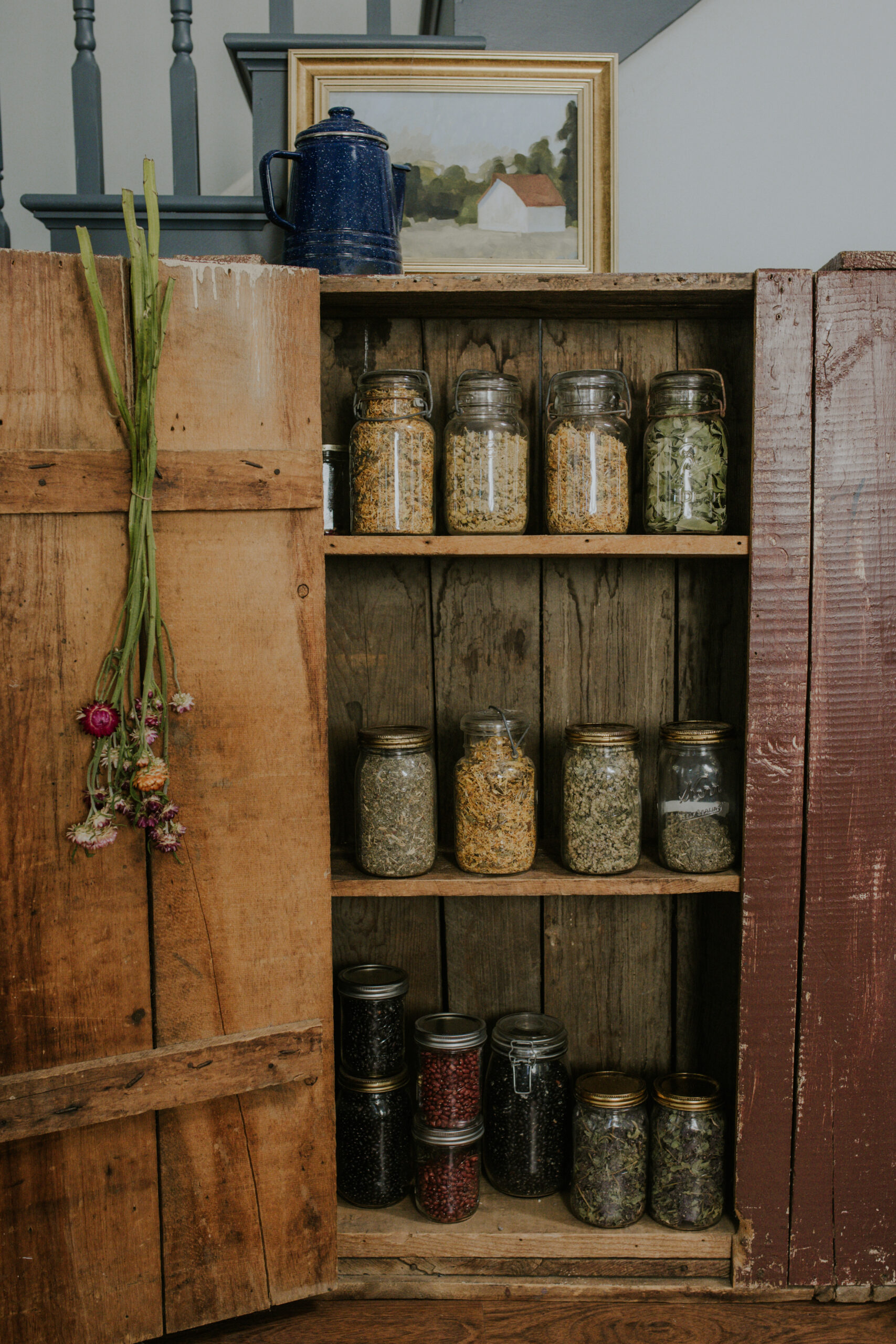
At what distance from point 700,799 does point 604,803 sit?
0.15m

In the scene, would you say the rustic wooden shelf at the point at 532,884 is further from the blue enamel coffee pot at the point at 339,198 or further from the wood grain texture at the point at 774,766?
the blue enamel coffee pot at the point at 339,198

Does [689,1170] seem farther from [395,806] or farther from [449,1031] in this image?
[395,806]

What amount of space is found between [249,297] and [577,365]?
0.60 meters

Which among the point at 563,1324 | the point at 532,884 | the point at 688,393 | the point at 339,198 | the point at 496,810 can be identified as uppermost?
the point at 339,198

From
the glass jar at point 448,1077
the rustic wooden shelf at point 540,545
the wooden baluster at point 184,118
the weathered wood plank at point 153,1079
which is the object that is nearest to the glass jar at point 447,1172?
the glass jar at point 448,1077

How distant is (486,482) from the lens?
54.1 inches

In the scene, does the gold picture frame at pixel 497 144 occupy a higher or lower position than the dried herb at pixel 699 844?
higher

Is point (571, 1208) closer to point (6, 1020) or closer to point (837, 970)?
point (837, 970)

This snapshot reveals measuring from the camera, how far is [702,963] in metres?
1.67

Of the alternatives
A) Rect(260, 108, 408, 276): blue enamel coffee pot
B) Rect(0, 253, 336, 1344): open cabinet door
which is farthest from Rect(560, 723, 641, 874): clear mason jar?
Rect(260, 108, 408, 276): blue enamel coffee pot

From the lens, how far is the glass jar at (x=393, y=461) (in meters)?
1.37

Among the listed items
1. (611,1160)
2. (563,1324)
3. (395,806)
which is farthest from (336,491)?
(563,1324)

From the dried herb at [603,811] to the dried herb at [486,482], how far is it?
361mm

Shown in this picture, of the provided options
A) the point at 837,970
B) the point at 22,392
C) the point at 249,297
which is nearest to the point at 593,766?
the point at 837,970
